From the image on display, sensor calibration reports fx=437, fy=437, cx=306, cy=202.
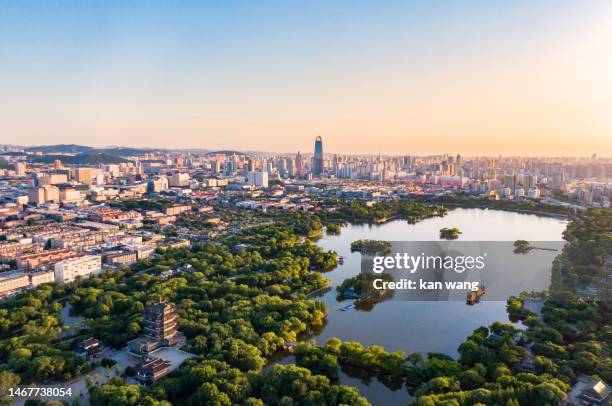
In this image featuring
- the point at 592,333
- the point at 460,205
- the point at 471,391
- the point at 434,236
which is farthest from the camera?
the point at 460,205

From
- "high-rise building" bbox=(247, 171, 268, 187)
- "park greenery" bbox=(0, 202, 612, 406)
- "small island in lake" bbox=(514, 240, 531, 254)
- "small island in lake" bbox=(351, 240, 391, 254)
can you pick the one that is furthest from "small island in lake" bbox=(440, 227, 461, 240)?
"high-rise building" bbox=(247, 171, 268, 187)

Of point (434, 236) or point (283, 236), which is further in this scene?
point (434, 236)

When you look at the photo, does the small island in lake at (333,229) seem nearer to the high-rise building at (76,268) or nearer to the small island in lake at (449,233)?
the small island in lake at (449,233)

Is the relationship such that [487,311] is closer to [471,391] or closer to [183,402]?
[471,391]

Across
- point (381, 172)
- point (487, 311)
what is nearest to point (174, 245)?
point (487, 311)

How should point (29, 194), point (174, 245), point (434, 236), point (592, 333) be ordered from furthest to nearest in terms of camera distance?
point (29, 194) < point (434, 236) < point (174, 245) < point (592, 333)

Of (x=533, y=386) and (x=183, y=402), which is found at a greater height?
(x=533, y=386)
